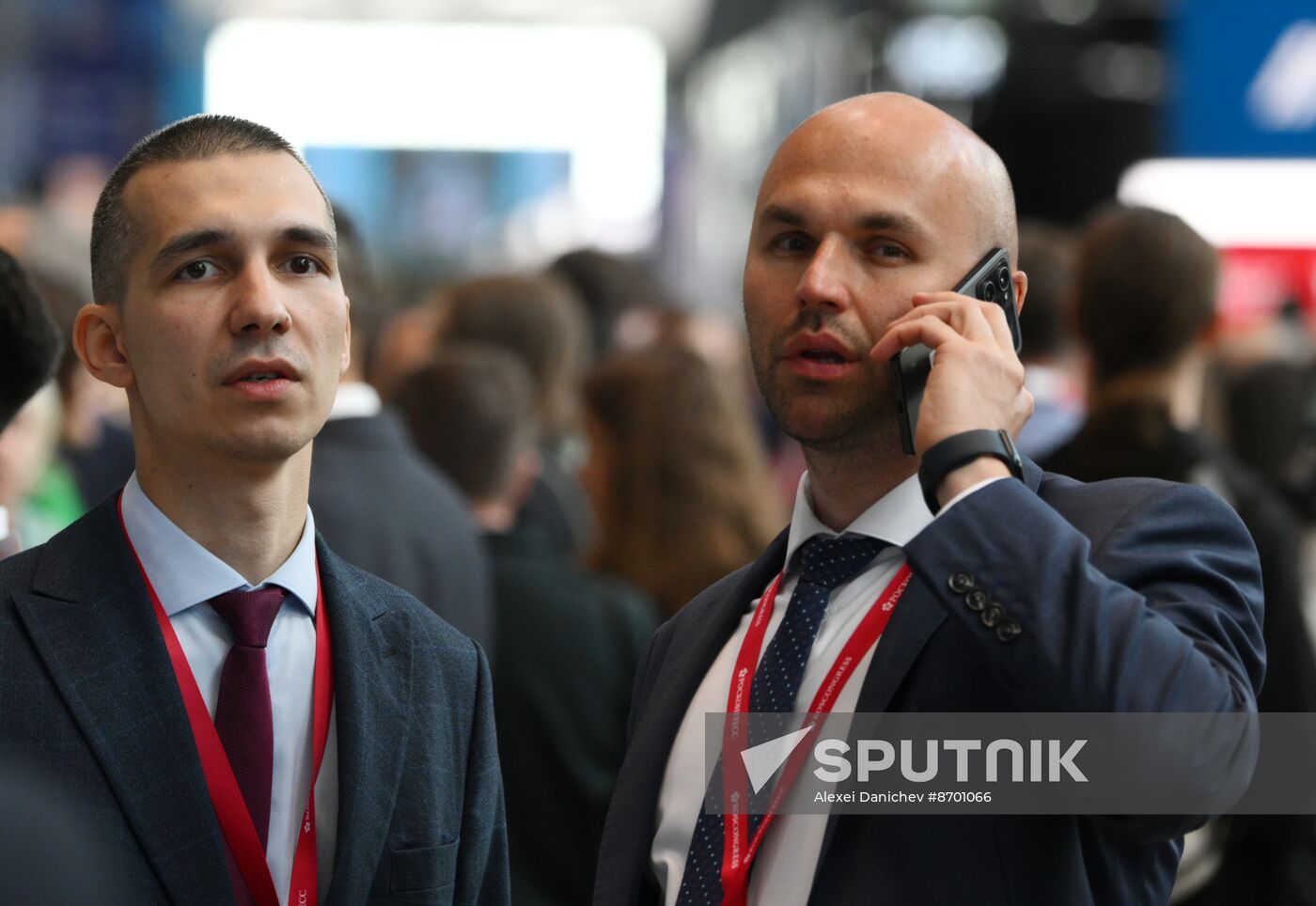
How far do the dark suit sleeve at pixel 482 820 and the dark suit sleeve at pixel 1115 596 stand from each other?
0.74 m

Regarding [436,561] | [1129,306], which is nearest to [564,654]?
[436,561]

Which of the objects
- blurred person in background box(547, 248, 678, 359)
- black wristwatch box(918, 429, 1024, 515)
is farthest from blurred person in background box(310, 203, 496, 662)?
blurred person in background box(547, 248, 678, 359)

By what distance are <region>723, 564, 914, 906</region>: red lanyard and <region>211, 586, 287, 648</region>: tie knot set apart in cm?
62

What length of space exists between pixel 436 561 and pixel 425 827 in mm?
1640

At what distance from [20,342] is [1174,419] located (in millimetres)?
2549

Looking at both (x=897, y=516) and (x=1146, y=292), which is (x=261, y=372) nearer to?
(x=897, y=516)

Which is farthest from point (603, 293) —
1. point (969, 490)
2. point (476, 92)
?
point (476, 92)

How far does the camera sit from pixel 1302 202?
7.29 metres

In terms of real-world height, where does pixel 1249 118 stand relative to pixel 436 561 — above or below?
above

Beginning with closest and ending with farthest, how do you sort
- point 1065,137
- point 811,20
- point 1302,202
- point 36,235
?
point 36,235 < point 1302,202 < point 811,20 < point 1065,137

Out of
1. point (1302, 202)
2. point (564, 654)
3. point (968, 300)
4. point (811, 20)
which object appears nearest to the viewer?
point (968, 300)

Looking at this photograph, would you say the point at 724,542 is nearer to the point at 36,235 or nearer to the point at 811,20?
the point at 36,235

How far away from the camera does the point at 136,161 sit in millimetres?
2291

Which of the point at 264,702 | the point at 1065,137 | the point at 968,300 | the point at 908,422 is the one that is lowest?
the point at 1065,137
